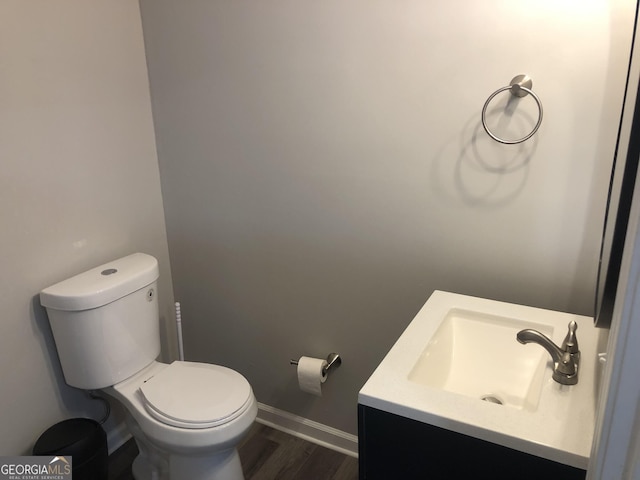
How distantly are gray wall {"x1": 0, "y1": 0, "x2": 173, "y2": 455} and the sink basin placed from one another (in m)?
1.32

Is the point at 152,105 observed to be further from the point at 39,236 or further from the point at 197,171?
the point at 39,236

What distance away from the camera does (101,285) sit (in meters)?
1.71

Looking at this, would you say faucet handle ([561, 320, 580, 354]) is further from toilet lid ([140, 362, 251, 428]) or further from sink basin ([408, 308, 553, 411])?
toilet lid ([140, 362, 251, 428])

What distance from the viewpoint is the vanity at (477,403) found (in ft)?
3.19

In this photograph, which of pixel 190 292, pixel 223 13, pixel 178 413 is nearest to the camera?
pixel 178 413

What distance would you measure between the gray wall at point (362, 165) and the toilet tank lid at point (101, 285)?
0.34m

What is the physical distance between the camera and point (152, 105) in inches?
80.1

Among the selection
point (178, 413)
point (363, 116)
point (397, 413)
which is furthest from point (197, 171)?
point (397, 413)

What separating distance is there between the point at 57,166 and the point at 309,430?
4.77 feet

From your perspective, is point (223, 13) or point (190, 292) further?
point (190, 292)

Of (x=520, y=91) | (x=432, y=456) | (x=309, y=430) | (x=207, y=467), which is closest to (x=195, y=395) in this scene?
(x=207, y=467)

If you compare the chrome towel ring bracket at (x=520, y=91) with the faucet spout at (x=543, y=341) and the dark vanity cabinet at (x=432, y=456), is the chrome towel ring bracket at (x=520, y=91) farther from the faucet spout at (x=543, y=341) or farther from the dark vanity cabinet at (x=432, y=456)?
the dark vanity cabinet at (x=432, y=456)

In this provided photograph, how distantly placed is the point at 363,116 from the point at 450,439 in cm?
103

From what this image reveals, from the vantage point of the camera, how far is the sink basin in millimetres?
1299
